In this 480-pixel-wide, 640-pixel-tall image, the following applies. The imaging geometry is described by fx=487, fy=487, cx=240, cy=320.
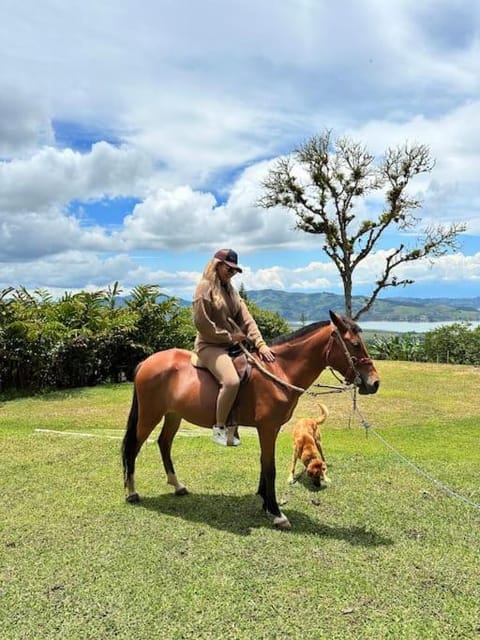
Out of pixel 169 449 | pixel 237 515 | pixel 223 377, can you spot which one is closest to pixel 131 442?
pixel 169 449

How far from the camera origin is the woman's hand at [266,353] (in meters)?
5.10

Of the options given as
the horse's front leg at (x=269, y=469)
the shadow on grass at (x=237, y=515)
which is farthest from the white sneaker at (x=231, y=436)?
the shadow on grass at (x=237, y=515)

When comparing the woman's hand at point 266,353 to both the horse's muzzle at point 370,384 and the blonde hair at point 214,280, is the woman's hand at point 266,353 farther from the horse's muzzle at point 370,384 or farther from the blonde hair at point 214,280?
the horse's muzzle at point 370,384

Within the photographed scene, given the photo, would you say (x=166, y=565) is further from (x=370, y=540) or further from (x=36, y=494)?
(x=36, y=494)

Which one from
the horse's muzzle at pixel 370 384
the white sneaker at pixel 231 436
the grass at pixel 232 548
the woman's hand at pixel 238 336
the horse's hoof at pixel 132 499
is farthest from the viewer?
the horse's hoof at pixel 132 499

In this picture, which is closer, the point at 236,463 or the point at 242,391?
the point at 242,391

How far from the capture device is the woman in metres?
4.91

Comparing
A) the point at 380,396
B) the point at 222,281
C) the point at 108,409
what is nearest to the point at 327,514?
the point at 222,281

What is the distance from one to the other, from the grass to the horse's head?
1.47 m

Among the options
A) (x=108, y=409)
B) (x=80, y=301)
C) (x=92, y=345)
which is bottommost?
(x=108, y=409)

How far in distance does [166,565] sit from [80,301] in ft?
40.9

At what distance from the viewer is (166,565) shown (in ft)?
13.4

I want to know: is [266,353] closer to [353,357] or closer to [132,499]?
[353,357]

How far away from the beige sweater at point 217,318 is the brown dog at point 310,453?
171 centimetres
